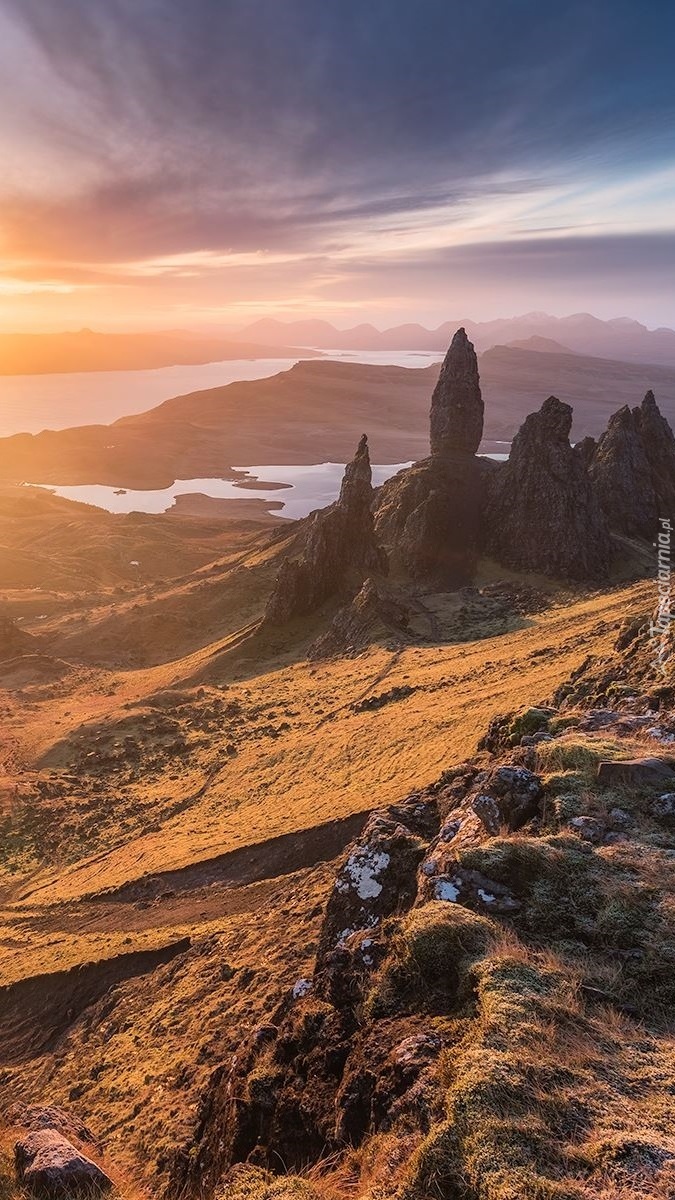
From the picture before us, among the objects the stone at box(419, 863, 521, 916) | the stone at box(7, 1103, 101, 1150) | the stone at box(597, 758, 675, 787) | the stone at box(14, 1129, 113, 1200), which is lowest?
the stone at box(7, 1103, 101, 1150)

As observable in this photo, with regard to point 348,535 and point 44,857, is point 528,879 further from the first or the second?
point 348,535

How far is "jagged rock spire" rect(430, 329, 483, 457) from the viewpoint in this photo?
7106cm

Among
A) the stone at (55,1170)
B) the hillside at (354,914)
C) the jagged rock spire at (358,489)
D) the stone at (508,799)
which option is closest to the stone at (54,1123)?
the hillside at (354,914)

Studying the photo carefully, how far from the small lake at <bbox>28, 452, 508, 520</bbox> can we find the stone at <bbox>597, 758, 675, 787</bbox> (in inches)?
5426

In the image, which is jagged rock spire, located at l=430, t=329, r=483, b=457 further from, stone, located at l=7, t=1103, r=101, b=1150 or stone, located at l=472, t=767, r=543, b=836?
stone, located at l=7, t=1103, r=101, b=1150

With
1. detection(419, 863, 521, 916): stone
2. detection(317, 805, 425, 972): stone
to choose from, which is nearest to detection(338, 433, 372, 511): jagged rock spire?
detection(317, 805, 425, 972): stone

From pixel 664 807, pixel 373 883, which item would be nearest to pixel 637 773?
pixel 664 807

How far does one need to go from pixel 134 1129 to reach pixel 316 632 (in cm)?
4037

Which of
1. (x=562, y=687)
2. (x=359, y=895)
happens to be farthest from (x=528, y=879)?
(x=562, y=687)

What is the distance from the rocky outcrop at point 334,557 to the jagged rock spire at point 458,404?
16.6 meters

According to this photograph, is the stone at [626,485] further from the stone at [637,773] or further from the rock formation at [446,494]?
the stone at [637,773]

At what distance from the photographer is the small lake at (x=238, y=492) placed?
157750mm

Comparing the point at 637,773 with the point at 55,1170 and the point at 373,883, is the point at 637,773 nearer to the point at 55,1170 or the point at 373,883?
the point at 373,883

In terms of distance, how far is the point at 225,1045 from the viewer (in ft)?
42.1
